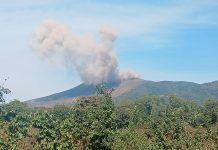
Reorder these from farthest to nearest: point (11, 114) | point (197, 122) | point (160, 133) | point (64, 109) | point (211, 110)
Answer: point (64, 109), point (11, 114), point (211, 110), point (197, 122), point (160, 133)

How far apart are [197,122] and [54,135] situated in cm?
8955

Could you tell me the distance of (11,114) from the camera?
156m

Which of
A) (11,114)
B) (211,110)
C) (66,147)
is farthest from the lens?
(11,114)

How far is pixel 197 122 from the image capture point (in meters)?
125

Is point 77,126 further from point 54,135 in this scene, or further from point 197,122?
point 197,122

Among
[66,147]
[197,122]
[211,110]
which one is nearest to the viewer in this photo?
[66,147]

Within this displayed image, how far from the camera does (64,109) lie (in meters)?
183

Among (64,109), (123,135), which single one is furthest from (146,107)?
(123,135)

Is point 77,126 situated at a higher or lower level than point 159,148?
higher

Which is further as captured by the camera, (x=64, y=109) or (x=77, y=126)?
(x=64, y=109)

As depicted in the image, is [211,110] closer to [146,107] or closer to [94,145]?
[146,107]

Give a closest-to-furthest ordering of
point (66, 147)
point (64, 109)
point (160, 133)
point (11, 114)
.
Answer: point (66, 147) → point (160, 133) → point (11, 114) → point (64, 109)

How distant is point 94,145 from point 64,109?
140907mm

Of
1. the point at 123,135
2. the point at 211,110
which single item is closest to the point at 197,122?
the point at 211,110
